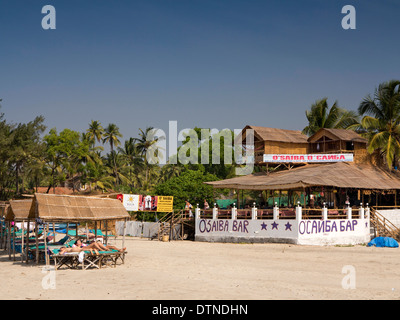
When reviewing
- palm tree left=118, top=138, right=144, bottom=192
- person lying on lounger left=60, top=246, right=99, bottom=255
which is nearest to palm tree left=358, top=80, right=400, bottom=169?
person lying on lounger left=60, top=246, right=99, bottom=255

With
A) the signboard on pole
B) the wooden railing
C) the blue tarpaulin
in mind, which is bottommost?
the blue tarpaulin

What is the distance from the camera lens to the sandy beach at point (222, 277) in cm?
1323

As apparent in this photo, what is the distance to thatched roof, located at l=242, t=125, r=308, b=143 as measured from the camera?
4231 cm

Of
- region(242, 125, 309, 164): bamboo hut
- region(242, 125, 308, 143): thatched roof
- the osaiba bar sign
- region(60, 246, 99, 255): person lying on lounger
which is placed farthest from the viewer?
region(242, 125, 308, 143): thatched roof

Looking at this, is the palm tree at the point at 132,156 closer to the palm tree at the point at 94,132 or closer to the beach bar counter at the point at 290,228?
the palm tree at the point at 94,132

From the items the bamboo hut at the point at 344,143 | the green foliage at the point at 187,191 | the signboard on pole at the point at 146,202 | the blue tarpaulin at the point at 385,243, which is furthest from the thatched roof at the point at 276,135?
the blue tarpaulin at the point at 385,243

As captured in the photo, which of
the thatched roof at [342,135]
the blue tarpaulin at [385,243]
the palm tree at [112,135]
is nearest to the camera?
the blue tarpaulin at [385,243]

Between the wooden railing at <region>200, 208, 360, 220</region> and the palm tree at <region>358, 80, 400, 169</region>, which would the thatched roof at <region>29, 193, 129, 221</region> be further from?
the palm tree at <region>358, 80, 400, 169</region>

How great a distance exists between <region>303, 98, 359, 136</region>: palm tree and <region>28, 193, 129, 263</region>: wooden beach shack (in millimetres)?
30845

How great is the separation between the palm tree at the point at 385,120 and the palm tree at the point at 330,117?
6.79 metres

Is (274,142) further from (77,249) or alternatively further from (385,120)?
(77,249)

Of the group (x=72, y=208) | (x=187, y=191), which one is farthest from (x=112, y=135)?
(x=72, y=208)

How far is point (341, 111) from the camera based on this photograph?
47.2 meters
